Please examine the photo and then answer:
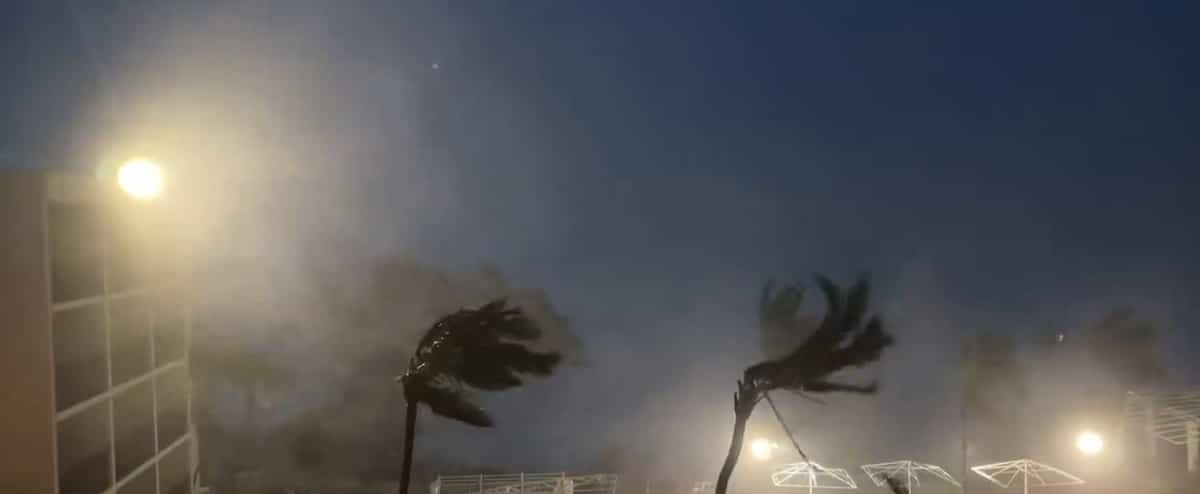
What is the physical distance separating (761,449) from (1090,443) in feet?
5.60

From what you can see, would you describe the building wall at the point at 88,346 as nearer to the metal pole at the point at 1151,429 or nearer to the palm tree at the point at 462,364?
the palm tree at the point at 462,364

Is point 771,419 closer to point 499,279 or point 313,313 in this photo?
point 499,279

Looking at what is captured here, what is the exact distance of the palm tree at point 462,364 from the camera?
2.97 m

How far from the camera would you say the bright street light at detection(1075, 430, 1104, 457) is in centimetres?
460

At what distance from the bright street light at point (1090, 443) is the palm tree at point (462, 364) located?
10.3 feet

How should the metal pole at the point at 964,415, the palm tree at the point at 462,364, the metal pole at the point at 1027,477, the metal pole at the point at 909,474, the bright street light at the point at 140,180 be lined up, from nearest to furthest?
the palm tree at the point at 462,364
the bright street light at the point at 140,180
the metal pole at the point at 1027,477
the metal pole at the point at 909,474
the metal pole at the point at 964,415

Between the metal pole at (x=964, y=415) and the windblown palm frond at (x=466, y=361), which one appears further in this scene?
the metal pole at (x=964, y=415)

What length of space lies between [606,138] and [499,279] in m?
Result: 0.90

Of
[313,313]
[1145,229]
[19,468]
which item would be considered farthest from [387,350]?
[1145,229]

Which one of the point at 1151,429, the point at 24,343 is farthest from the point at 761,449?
the point at 24,343

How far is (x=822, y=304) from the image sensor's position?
417 centimetres

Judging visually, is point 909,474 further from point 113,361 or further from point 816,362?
point 113,361

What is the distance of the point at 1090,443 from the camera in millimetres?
4609

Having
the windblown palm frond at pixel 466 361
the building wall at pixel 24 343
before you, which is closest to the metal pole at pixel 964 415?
the windblown palm frond at pixel 466 361
